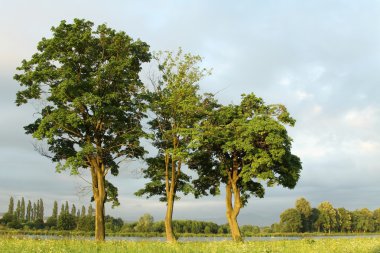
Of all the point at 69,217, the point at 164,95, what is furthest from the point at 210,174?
the point at 69,217

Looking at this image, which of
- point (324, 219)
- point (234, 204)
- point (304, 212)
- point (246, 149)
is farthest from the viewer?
point (324, 219)

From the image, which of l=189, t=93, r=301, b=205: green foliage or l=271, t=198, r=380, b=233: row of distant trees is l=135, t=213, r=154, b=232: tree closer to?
l=271, t=198, r=380, b=233: row of distant trees

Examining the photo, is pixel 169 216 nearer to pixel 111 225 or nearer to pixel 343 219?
pixel 111 225

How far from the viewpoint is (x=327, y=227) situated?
147 metres

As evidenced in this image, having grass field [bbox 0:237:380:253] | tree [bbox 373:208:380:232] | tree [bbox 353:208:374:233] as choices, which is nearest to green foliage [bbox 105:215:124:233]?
grass field [bbox 0:237:380:253]

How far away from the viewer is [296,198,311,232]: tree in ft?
477

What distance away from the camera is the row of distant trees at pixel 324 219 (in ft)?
459

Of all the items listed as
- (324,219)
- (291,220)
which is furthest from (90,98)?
(324,219)

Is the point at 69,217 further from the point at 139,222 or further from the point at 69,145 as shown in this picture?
the point at 69,145

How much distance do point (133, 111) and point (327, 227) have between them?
12661cm

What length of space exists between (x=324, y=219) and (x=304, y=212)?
9336 mm

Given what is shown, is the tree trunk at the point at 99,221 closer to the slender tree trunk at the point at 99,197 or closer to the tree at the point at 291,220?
the slender tree trunk at the point at 99,197

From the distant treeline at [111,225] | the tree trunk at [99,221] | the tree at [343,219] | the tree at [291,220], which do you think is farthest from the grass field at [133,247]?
the tree at [343,219]

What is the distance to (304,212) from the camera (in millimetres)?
145375
